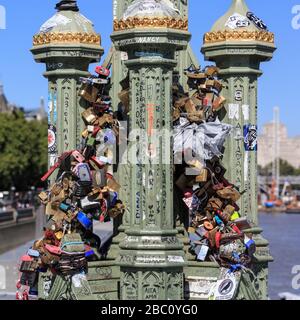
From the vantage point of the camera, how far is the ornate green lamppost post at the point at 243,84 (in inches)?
367

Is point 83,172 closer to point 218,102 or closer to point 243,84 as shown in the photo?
point 218,102

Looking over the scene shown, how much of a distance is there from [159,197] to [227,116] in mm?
1376

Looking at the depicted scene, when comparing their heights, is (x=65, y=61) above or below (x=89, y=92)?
above

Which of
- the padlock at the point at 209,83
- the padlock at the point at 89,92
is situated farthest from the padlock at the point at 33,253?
the padlock at the point at 209,83

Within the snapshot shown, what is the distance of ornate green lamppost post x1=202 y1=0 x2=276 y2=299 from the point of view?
30.6ft

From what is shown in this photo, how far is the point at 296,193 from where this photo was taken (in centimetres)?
14925

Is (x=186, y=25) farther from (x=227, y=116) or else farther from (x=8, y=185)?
(x=8, y=185)

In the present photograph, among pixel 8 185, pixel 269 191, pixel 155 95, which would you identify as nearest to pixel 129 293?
pixel 155 95

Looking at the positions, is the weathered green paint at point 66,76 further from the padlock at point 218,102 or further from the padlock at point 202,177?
the padlock at point 202,177

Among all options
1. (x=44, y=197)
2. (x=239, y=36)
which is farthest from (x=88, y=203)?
(x=239, y=36)

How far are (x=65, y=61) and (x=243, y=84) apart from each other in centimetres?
147

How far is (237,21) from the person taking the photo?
30.7 feet

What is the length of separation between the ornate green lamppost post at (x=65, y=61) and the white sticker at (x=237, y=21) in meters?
1.08

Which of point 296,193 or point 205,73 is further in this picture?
point 296,193
